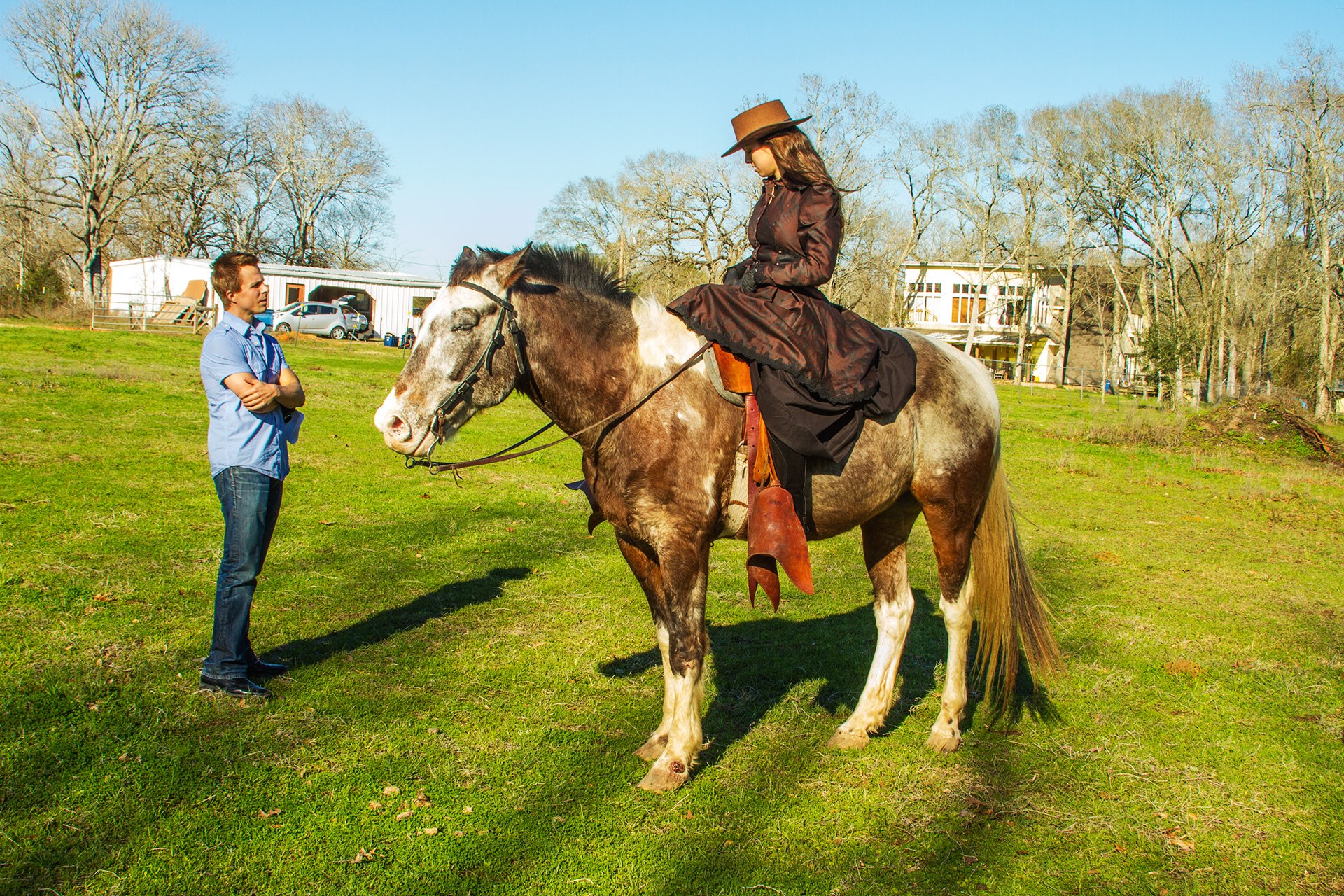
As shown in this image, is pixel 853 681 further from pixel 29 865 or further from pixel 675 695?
pixel 29 865

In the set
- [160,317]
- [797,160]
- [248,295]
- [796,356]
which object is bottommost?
[796,356]

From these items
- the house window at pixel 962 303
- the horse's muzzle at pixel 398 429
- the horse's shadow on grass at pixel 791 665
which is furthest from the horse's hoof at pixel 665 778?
the house window at pixel 962 303

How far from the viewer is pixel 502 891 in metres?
3.26

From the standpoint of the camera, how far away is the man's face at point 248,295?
4.55m

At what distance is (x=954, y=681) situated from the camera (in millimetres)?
4859

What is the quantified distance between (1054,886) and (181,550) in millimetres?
6669

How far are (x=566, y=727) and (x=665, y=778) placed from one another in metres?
0.79

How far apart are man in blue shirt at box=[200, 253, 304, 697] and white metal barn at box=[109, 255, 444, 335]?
40.0 m

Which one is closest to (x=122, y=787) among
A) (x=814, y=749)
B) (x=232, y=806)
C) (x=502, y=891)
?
(x=232, y=806)

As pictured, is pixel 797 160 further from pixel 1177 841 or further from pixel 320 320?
pixel 320 320

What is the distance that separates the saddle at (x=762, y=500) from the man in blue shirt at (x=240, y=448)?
2.41 m

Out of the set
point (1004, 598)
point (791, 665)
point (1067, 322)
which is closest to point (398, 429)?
point (791, 665)

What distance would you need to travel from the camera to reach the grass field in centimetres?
349

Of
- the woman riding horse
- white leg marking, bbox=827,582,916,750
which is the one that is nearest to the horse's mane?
the woman riding horse
